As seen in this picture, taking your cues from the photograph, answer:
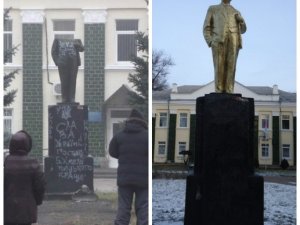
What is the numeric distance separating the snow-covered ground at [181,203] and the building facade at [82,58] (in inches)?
33.5

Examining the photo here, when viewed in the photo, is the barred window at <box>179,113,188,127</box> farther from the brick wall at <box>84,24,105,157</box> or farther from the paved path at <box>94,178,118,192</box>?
the paved path at <box>94,178,118,192</box>

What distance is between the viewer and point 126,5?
592 cm

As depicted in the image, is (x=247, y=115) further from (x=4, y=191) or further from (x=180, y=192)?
(x=4, y=191)

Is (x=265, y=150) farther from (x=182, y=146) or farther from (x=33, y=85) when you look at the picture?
(x=33, y=85)

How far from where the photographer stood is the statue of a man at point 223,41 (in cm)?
546

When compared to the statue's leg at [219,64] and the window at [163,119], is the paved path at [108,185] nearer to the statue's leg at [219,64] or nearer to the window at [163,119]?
the window at [163,119]

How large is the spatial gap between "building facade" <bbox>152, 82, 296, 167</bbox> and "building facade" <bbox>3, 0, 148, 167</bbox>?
2.03ft

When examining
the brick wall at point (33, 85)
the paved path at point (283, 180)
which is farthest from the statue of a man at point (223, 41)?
the brick wall at point (33, 85)

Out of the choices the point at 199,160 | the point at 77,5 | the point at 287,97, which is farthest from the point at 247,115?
the point at 77,5

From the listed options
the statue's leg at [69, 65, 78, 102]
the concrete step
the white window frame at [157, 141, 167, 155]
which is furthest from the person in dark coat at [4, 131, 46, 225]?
the white window frame at [157, 141, 167, 155]

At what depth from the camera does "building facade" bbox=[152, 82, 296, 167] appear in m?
6.36

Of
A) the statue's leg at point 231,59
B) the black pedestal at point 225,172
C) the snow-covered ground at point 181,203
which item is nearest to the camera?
the black pedestal at point 225,172

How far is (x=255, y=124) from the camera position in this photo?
6461 millimetres

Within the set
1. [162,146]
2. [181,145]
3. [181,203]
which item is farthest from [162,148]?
[181,203]
